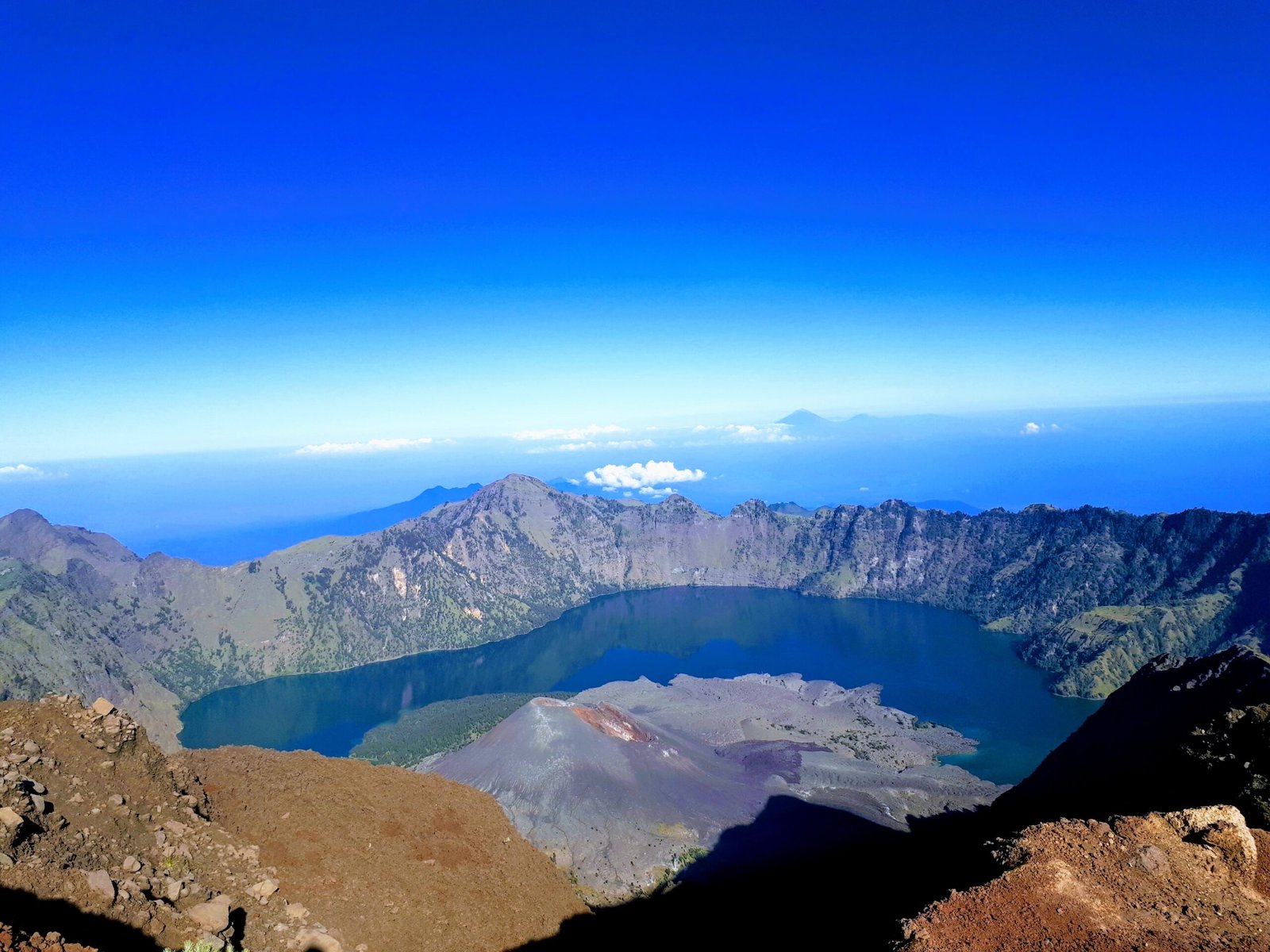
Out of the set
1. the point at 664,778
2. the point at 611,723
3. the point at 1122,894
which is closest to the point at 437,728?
the point at 611,723

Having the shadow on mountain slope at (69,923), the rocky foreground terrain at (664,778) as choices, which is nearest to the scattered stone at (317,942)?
the shadow on mountain slope at (69,923)

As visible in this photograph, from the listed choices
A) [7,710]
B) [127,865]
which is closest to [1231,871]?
[127,865]

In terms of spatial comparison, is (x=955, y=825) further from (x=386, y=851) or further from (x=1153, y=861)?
(x=386, y=851)

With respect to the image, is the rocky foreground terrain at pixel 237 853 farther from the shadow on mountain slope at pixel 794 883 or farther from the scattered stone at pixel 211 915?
the shadow on mountain slope at pixel 794 883

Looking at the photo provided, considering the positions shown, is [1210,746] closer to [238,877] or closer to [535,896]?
[535,896]

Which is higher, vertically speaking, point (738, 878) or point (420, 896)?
point (420, 896)

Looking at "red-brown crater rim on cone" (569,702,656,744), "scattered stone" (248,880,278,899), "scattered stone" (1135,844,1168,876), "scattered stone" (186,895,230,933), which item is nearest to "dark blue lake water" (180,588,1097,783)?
"red-brown crater rim on cone" (569,702,656,744)

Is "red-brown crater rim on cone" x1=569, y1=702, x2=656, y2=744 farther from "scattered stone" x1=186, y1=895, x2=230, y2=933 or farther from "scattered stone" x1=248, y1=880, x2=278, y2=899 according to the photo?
"scattered stone" x1=186, y1=895, x2=230, y2=933
